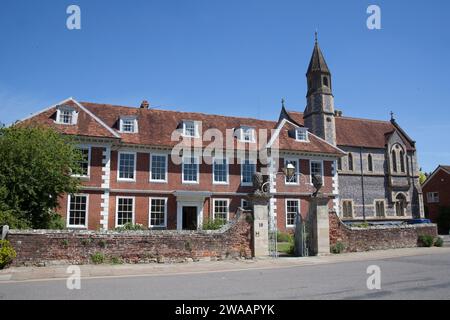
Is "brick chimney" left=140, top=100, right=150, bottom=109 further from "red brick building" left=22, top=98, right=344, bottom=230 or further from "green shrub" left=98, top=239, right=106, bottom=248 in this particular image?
"green shrub" left=98, top=239, right=106, bottom=248

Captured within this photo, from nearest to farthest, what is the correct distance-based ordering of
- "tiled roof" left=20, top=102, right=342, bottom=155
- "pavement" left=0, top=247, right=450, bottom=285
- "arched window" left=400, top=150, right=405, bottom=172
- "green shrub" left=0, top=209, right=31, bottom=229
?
"pavement" left=0, top=247, right=450, bottom=285 < "green shrub" left=0, top=209, right=31, bottom=229 < "tiled roof" left=20, top=102, right=342, bottom=155 < "arched window" left=400, top=150, right=405, bottom=172

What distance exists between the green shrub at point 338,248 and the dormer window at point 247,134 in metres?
14.1

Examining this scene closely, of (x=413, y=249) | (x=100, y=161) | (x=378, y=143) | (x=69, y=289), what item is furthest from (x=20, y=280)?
(x=378, y=143)

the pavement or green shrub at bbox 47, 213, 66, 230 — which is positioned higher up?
green shrub at bbox 47, 213, 66, 230

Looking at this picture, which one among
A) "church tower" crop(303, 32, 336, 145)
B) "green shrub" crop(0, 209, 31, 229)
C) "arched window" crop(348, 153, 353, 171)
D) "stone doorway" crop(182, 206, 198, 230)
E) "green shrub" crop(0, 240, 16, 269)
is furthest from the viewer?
"arched window" crop(348, 153, 353, 171)

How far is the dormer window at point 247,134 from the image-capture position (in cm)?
3169

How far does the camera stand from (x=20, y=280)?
1205 cm

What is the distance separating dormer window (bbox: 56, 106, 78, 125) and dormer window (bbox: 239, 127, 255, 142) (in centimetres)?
1265

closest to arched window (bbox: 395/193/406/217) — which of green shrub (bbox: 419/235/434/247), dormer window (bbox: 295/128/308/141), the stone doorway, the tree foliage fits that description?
dormer window (bbox: 295/128/308/141)

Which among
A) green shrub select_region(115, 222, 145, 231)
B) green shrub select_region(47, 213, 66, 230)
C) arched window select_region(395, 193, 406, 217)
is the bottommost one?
green shrub select_region(115, 222, 145, 231)

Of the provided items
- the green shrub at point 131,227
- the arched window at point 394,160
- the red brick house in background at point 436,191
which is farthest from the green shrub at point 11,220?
the red brick house in background at point 436,191

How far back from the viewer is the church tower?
3966 centimetres
